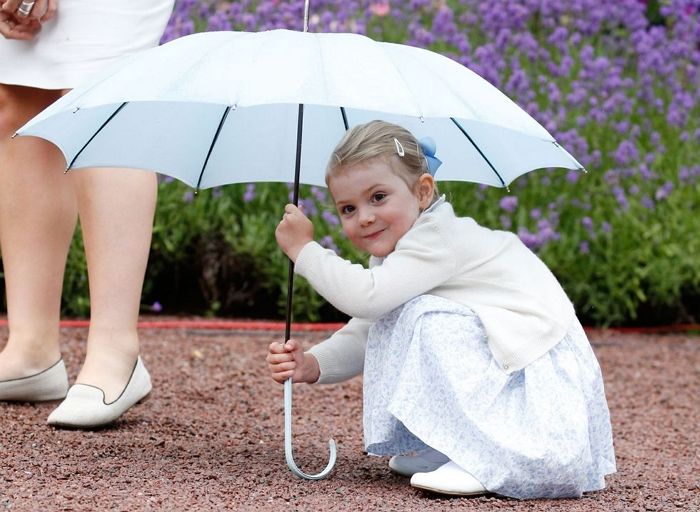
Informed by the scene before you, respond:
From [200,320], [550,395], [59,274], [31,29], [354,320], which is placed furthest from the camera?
[200,320]

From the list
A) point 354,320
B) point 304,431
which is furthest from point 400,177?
point 304,431

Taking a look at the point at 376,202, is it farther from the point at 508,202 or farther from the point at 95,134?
the point at 508,202

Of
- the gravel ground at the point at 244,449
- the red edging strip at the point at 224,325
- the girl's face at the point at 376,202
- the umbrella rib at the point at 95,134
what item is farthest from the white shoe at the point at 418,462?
the red edging strip at the point at 224,325

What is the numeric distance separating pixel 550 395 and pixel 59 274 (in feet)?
4.69

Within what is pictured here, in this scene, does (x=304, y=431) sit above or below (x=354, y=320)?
below

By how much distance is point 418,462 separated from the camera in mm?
2762

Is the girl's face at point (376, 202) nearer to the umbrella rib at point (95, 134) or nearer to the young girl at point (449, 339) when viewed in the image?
the young girl at point (449, 339)

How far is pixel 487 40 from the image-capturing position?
5.70 m

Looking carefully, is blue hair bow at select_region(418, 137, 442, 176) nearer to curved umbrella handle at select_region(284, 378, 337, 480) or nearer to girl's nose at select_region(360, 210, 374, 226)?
girl's nose at select_region(360, 210, 374, 226)

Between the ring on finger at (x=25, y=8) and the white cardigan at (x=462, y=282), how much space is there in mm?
973

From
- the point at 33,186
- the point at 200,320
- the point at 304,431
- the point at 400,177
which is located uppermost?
the point at 400,177

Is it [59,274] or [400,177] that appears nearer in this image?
[400,177]

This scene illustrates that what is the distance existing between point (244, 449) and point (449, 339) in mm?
753

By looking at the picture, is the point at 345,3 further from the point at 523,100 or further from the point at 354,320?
the point at 354,320
